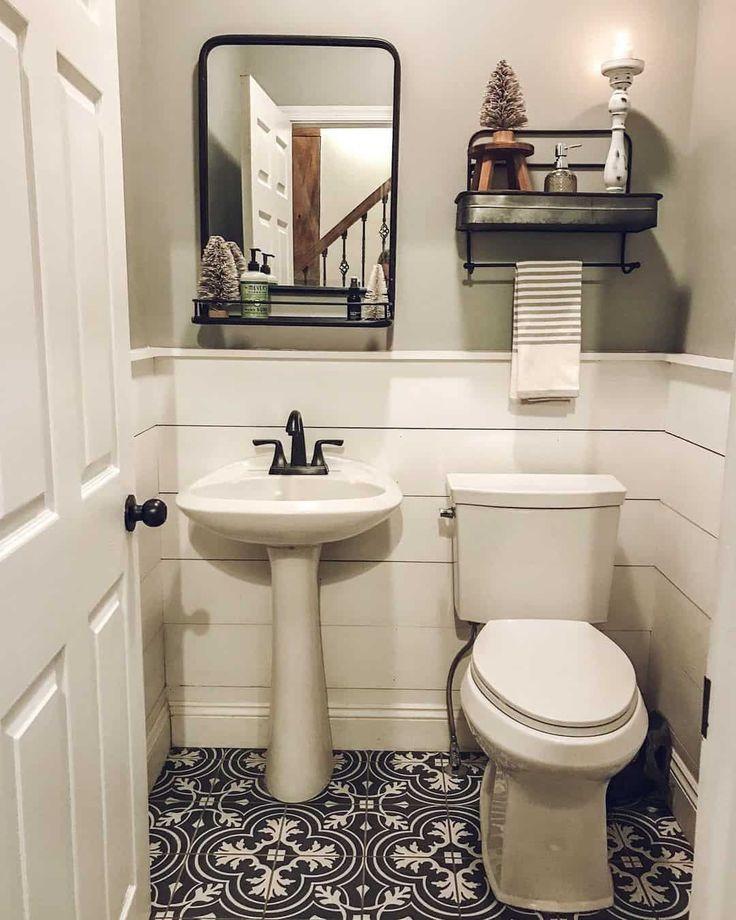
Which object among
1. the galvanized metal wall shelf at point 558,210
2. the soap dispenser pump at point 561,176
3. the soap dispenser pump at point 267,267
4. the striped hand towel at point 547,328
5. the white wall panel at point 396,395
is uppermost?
the soap dispenser pump at point 561,176

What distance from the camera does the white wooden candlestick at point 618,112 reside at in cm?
198

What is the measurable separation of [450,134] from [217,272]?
0.73 metres

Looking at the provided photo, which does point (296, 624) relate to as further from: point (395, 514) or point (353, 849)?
point (353, 849)

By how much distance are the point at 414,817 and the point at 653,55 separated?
2.11 m

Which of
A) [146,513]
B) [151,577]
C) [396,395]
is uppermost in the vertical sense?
[396,395]

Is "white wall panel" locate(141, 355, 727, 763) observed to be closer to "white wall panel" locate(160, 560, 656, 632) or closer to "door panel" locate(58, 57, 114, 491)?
"white wall panel" locate(160, 560, 656, 632)

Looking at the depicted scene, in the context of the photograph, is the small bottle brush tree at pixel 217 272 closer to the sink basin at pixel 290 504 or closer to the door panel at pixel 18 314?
the sink basin at pixel 290 504

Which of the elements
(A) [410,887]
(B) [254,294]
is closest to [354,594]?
(A) [410,887]

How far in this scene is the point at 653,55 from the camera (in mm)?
2100

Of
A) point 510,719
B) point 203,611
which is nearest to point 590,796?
point 510,719

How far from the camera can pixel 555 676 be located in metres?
1.77

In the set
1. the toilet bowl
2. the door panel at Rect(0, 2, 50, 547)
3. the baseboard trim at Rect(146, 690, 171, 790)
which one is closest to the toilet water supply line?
the toilet bowl

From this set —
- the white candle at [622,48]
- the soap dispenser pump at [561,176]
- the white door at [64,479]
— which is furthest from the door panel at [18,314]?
the white candle at [622,48]

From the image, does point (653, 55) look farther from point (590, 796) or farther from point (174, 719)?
point (174, 719)
